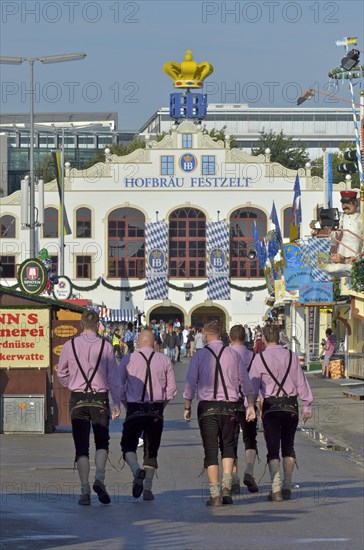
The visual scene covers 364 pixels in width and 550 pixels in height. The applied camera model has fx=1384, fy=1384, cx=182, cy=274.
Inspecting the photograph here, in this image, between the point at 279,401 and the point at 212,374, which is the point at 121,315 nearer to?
the point at 279,401

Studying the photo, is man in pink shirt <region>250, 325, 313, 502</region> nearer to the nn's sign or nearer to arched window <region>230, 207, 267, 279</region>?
the nn's sign

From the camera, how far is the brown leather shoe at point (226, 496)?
1389cm

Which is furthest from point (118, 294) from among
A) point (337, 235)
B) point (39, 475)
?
point (39, 475)

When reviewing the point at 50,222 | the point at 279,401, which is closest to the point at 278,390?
the point at 279,401

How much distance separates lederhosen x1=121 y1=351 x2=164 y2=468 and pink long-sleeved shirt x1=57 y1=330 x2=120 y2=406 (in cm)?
48

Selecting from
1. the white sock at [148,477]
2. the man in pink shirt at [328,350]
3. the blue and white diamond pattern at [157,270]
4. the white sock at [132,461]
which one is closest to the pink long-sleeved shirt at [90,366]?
the white sock at [132,461]

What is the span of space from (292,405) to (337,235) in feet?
95.6

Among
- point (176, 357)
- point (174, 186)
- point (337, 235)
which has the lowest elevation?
point (176, 357)

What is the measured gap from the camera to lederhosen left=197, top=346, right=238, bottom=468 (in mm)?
13500

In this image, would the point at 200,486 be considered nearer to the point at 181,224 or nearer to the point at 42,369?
the point at 42,369

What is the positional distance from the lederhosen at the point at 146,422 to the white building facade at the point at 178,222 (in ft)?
232

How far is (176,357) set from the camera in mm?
62219

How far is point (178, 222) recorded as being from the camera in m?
86.2

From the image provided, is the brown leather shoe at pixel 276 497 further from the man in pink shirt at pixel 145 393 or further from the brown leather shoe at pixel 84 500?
the brown leather shoe at pixel 84 500
